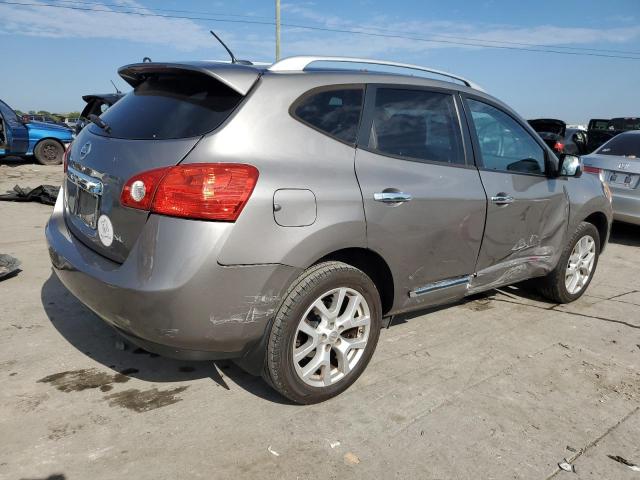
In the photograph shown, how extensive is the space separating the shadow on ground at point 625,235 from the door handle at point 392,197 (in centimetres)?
589

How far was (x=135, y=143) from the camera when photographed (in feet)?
8.34

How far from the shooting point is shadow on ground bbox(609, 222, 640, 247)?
755 cm

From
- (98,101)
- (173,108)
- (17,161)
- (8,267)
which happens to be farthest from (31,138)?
(173,108)

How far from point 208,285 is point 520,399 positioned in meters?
1.91

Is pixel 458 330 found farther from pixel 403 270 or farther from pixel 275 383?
pixel 275 383

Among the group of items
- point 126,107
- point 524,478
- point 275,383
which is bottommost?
point 524,478

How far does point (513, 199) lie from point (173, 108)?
239cm

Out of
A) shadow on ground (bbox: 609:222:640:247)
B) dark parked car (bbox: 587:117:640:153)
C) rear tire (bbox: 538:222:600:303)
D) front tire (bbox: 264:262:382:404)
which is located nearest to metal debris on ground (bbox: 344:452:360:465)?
front tire (bbox: 264:262:382:404)

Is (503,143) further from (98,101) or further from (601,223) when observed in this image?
(98,101)

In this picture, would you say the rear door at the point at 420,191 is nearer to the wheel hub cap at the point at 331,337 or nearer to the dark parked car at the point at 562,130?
the wheel hub cap at the point at 331,337

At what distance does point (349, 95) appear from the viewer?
2.88m

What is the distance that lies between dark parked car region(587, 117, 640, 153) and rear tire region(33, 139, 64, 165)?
1402 centimetres

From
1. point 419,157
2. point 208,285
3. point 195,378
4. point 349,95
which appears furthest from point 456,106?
point 195,378

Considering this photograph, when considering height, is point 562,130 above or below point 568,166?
above
